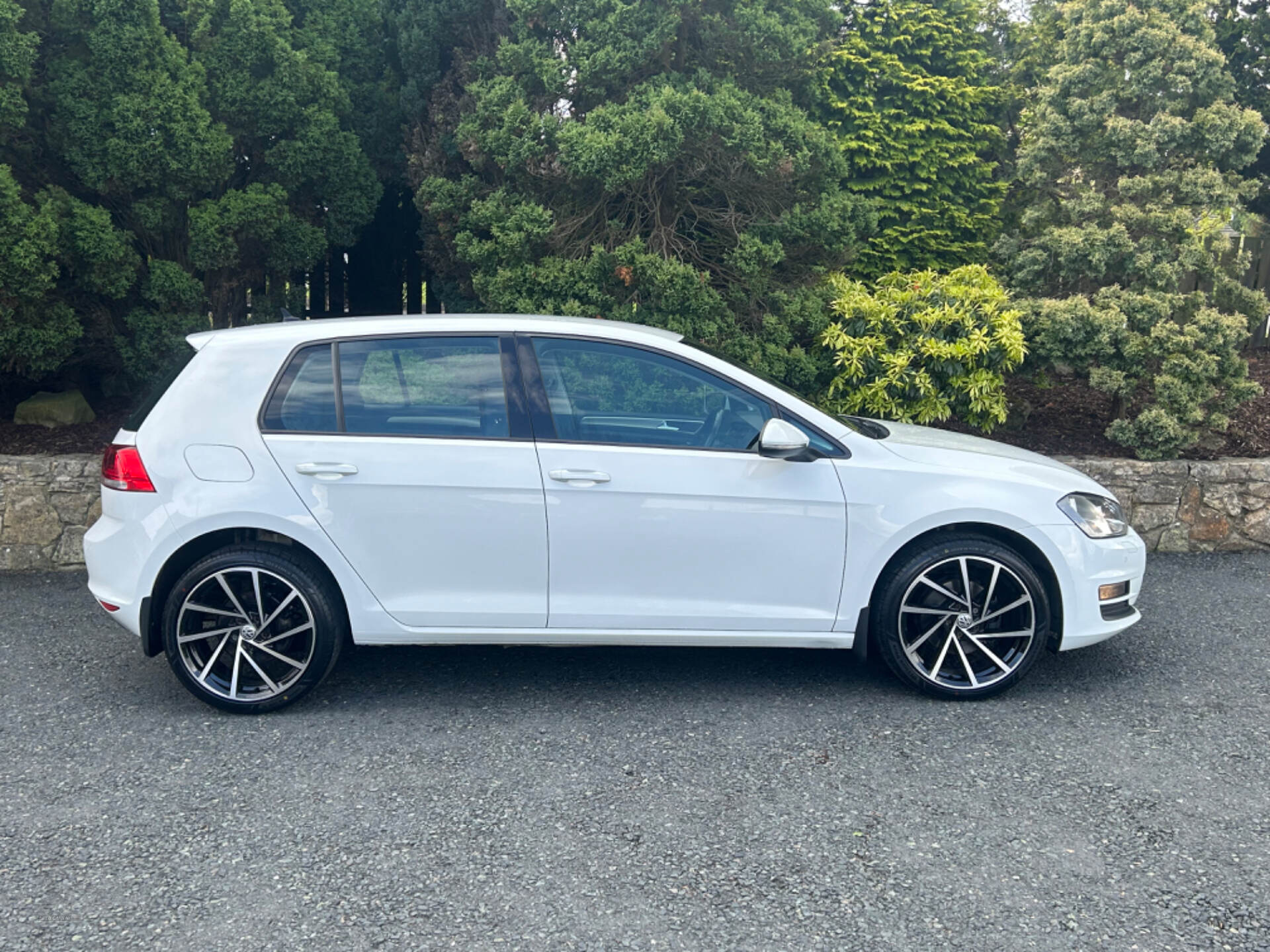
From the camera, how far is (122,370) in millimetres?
8359

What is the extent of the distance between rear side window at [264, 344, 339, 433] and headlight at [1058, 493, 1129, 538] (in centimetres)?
315

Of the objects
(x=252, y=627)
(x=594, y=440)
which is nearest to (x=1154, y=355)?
(x=594, y=440)

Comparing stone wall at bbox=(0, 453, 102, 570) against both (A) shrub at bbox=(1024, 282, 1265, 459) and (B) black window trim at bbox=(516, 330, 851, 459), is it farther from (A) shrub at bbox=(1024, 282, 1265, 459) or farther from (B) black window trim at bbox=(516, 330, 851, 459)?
(A) shrub at bbox=(1024, 282, 1265, 459)

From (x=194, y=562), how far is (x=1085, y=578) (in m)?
3.80

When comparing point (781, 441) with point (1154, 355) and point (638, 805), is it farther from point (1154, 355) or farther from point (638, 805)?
point (1154, 355)

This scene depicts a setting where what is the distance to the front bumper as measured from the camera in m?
4.55

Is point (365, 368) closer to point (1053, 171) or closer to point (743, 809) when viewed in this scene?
point (743, 809)

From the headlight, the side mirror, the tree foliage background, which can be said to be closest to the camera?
the side mirror

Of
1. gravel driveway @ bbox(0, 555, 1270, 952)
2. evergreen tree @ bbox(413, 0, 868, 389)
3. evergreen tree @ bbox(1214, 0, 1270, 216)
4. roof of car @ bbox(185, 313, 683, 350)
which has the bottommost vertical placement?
gravel driveway @ bbox(0, 555, 1270, 952)

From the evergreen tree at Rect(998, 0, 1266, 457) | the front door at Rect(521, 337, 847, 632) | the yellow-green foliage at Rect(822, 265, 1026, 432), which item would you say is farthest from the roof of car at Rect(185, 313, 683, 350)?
the evergreen tree at Rect(998, 0, 1266, 457)

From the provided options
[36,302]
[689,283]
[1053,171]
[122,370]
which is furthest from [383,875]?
[1053,171]

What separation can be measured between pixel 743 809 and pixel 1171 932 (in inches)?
52.5

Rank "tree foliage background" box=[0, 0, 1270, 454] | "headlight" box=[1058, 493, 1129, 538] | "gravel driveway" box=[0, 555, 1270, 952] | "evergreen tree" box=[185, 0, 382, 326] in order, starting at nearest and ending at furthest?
"gravel driveway" box=[0, 555, 1270, 952] < "headlight" box=[1058, 493, 1129, 538] < "tree foliage background" box=[0, 0, 1270, 454] < "evergreen tree" box=[185, 0, 382, 326]

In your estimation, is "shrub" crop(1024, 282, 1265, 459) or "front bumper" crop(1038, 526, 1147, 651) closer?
"front bumper" crop(1038, 526, 1147, 651)
